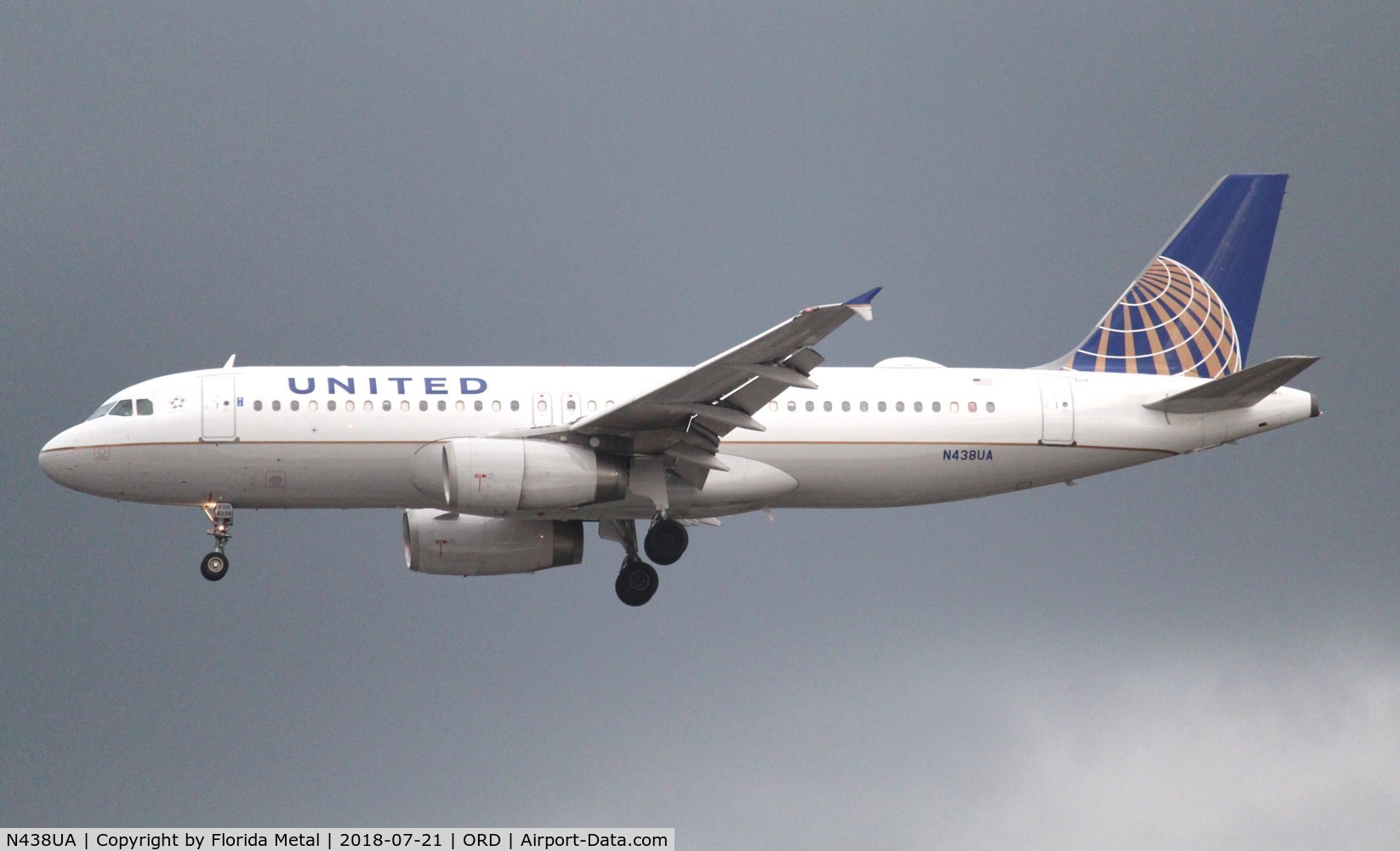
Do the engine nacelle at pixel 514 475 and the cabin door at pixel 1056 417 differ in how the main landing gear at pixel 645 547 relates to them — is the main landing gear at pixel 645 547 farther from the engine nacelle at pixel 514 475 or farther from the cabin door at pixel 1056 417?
the cabin door at pixel 1056 417

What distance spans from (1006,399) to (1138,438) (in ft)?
8.31

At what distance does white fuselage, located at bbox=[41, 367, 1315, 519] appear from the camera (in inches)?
1237

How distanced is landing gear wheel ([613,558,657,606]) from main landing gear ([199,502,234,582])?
22.8 feet

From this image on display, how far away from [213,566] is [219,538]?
2.26ft

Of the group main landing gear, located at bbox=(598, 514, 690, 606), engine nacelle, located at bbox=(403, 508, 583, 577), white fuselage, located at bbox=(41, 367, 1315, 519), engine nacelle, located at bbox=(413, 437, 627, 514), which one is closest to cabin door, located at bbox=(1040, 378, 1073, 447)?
white fuselage, located at bbox=(41, 367, 1315, 519)

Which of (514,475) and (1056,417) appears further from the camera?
(1056,417)

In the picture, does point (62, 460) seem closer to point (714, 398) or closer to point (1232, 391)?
point (714, 398)

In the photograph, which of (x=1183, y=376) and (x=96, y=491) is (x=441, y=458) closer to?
(x=96, y=491)

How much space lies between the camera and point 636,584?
33781mm

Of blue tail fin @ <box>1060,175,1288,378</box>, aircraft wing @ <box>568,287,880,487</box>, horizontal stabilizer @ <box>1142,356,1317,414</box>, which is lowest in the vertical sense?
aircraft wing @ <box>568,287,880,487</box>

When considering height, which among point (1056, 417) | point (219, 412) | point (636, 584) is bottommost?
point (636, 584)

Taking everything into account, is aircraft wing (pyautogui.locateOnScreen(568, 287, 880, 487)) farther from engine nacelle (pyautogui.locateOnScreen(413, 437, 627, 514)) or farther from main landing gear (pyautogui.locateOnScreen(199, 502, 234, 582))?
main landing gear (pyautogui.locateOnScreen(199, 502, 234, 582))

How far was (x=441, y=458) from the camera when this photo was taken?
3050cm

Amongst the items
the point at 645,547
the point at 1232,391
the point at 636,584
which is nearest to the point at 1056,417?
the point at 1232,391
